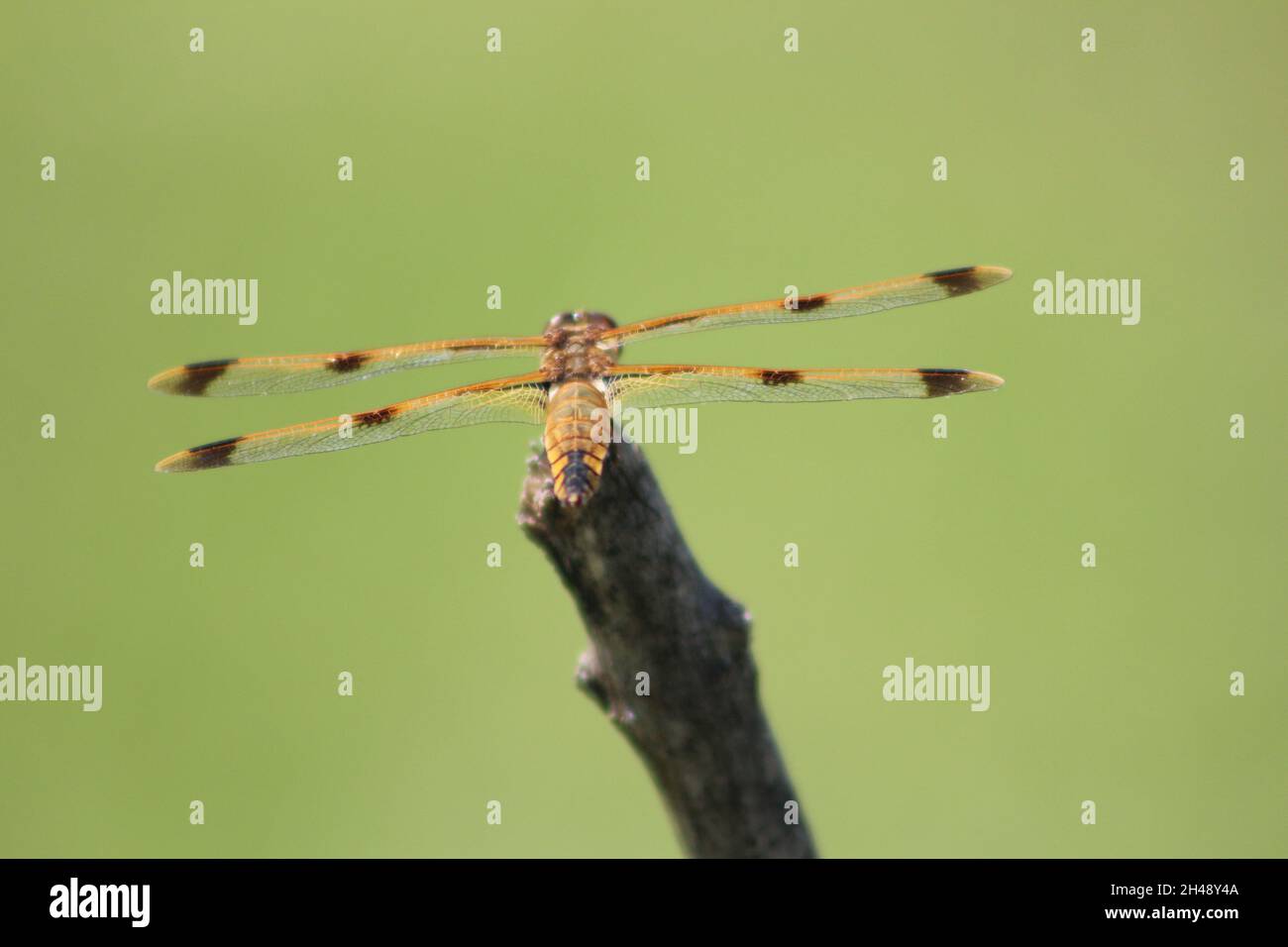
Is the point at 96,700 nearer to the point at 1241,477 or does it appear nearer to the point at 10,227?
the point at 10,227

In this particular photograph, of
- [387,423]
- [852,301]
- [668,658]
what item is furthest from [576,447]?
[852,301]

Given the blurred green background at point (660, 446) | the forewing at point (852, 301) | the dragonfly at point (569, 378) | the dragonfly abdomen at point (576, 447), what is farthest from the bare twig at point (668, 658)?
the blurred green background at point (660, 446)

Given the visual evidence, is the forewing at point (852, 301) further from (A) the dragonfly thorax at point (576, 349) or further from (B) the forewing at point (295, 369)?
(B) the forewing at point (295, 369)

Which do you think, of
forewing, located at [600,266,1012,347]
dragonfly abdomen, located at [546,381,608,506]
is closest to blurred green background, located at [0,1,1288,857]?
forewing, located at [600,266,1012,347]

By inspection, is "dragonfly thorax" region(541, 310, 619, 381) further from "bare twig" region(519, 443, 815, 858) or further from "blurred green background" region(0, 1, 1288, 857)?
"blurred green background" region(0, 1, 1288, 857)
